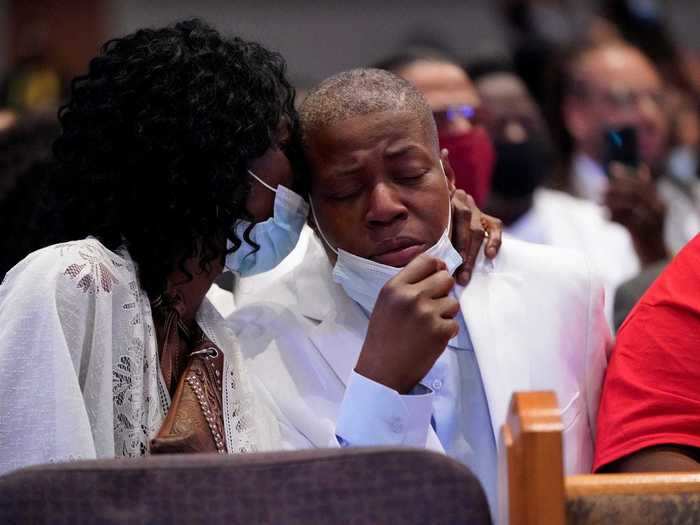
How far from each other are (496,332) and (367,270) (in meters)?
0.28

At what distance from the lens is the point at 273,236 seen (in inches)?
94.4

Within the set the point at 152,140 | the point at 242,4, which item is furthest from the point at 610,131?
the point at 242,4

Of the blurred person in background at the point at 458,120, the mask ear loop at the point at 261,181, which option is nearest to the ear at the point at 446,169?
the mask ear loop at the point at 261,181

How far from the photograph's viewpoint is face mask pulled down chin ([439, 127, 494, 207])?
333 centimetres

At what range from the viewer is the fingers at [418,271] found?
207cm

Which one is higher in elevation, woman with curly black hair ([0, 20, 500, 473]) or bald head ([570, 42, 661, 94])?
woman with curly black hair ([0, 20, 500, 473])

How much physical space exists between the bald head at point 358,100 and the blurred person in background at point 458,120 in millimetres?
718

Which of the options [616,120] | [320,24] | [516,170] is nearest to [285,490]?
[516,170]

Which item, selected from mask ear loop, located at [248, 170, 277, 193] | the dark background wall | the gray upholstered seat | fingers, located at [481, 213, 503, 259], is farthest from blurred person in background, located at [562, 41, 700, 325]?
the dark background wall

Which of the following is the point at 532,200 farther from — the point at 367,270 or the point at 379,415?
the point at 379,415

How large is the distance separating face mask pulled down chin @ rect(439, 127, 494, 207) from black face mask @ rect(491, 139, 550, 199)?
2.56 ft

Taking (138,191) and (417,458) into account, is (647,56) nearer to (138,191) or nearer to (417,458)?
(138,191)

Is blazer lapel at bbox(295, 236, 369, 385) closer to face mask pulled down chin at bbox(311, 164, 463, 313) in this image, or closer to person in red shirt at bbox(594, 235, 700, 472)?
face mask pulled down chin at bbox(311, 164, 463, 313)

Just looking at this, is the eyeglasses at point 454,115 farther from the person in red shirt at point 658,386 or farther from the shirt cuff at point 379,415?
the shirt cuff at point 379,415
